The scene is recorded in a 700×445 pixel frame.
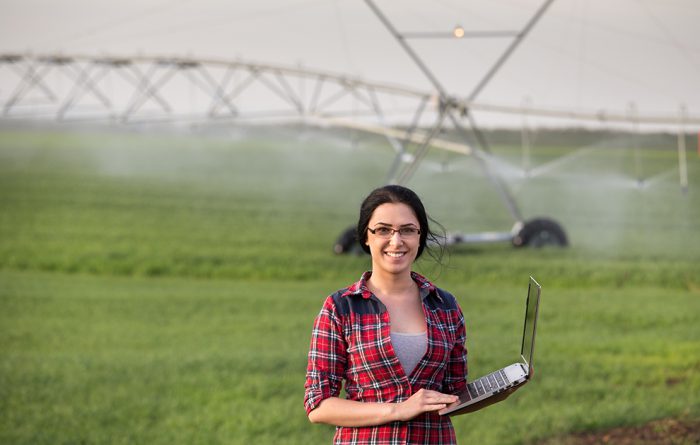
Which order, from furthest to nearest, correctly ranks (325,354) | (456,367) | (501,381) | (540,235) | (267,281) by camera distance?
(540,235) → (267,281) → (456,367) → (325,354) → (501,381)

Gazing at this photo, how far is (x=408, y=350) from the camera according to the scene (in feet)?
8.84

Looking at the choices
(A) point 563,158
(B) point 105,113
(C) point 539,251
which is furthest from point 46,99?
(A) point 563,158

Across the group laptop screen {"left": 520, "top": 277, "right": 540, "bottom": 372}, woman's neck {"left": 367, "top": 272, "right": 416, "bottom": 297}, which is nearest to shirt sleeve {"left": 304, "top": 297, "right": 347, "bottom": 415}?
woman's neck {"left": 367, "top": 272, "right": 416, "bottom": 297}

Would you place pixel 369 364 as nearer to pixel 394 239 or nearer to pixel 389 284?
pixel 389 284

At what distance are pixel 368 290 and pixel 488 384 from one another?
0.39m

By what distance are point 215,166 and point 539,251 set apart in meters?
15.7

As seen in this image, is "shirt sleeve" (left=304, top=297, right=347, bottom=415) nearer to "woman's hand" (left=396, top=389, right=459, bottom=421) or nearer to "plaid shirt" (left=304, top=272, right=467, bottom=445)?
"plaid shirt" (left=304, top=272, right=467, bottom=445)

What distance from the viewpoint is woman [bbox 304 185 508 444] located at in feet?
8.73

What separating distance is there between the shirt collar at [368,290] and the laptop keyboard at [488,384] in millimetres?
278

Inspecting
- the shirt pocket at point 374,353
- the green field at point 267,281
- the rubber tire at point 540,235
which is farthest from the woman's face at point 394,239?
the rubber tire at point 540,235

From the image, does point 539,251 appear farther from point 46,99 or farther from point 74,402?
point 74,402

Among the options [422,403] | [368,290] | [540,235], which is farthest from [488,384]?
[540,235]

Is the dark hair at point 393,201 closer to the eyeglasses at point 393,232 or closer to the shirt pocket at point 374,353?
Answer: the eyeglasses at point 393,232

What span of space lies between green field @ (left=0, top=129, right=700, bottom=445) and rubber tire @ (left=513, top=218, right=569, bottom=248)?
0.57ft
